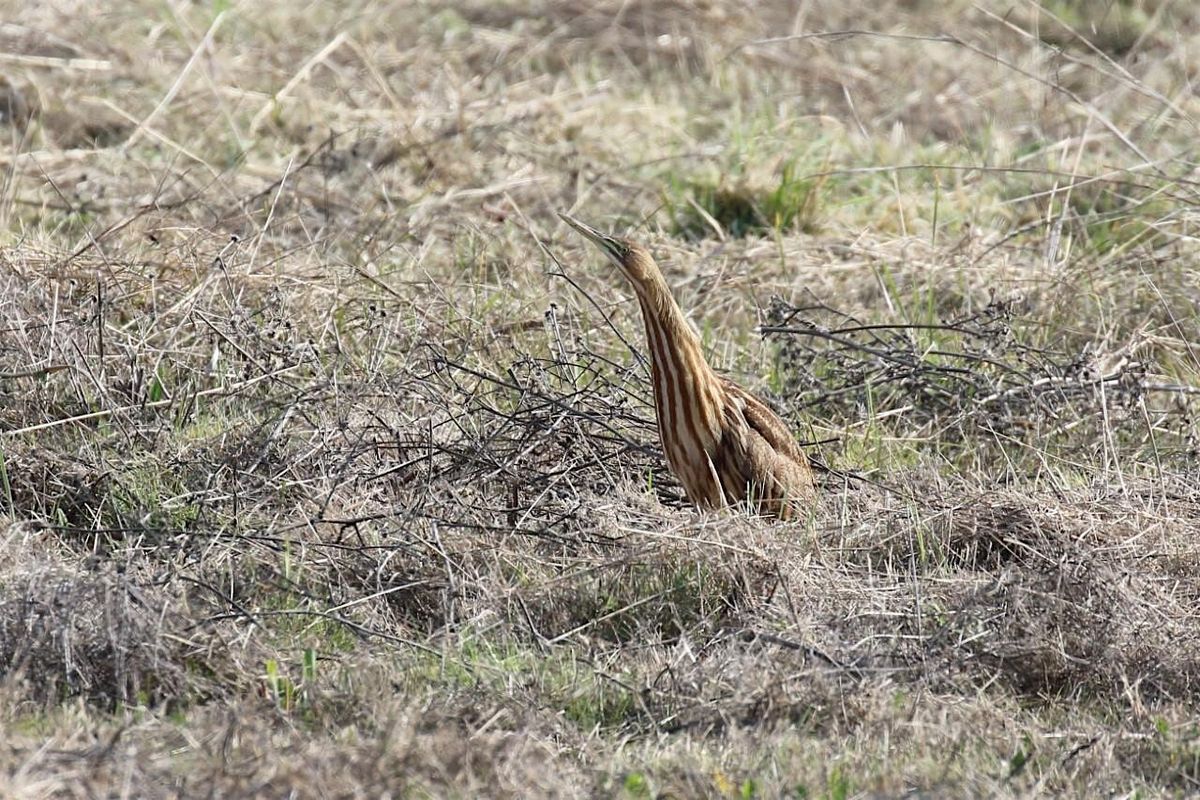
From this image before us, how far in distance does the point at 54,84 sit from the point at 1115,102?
14.3ft

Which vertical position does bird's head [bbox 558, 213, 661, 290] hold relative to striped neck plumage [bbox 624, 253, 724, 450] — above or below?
above

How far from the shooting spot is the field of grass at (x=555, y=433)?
3.28 metres

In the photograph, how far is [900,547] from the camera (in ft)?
13.3

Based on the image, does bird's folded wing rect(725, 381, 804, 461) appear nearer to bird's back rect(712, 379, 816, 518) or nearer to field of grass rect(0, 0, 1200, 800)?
bird's back rect(712, 379, 816, 518)

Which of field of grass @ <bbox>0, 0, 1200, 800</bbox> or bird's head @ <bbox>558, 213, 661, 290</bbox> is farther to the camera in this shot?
bird's head @ <bbox>558, 213, 661, 290</bbox>

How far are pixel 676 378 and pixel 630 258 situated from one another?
0.30 meters

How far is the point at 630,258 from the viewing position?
4270 mm

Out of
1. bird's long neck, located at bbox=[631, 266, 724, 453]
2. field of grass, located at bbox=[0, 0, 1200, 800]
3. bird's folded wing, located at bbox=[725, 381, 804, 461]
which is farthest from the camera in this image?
bird's folded wing, located at bbox=[725, 381, 804, 461]

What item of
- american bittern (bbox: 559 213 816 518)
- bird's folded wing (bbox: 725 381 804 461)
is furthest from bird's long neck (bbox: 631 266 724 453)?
bird's folded wing (bbox: 725 381 804 461)

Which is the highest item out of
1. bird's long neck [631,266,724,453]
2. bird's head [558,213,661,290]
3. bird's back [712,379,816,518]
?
bird's head [558,213,661,290]

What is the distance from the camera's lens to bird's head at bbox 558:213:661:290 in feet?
14.0

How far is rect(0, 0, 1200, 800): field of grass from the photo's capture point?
3.28m

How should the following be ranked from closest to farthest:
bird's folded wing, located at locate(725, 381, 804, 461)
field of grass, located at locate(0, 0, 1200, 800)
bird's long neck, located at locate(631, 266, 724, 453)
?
field of grass, located at locate(0, 0, 1200, 800)
bird's long neck, located at locate(631, 266, 724, 453)
bird's folded wing, located at locate(725, 381, 804, 461)

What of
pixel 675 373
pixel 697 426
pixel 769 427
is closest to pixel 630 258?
pixel 675 373
